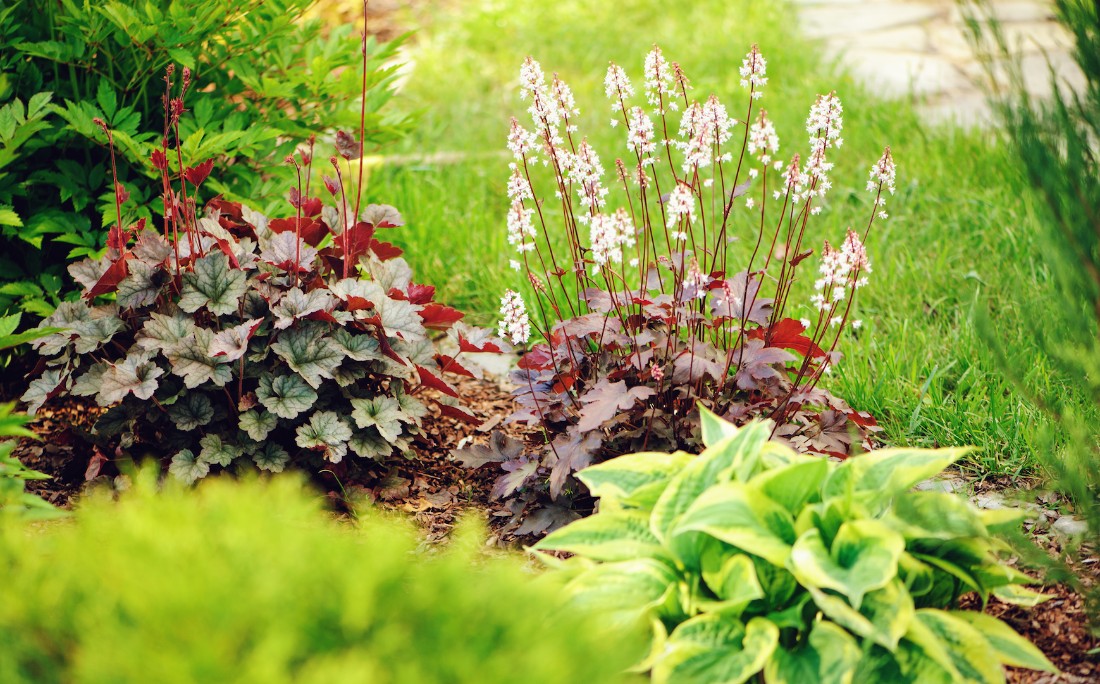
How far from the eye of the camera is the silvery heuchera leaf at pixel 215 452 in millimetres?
2457

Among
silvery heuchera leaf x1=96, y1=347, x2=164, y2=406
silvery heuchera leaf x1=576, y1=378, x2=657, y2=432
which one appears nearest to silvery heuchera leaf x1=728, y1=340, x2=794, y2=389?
silvery heuchera leaf x1=576, y1=378, x2=657, y2=432

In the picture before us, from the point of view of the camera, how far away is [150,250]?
2535 millimetres

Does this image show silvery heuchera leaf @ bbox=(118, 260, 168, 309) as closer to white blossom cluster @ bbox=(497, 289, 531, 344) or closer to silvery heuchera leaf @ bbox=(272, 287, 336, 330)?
silvery heuchera leaf @ bbox=(272, 287, 336, 330)

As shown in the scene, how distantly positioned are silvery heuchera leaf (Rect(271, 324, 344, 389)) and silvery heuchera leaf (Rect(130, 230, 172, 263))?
400 mm

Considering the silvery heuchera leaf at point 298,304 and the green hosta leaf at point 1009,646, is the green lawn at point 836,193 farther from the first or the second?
the silvery heuchera leaf at point 298,304

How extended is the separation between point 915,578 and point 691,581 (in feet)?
1.44

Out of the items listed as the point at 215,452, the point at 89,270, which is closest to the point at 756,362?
the point at 215,452

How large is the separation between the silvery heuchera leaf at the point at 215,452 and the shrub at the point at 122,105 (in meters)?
0.78

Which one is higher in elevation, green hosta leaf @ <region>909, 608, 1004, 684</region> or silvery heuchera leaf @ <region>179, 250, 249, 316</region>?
silvery heuchera leaf @ <region>179, 250, 249, 316</region>

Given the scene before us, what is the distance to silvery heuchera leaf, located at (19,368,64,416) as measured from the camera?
2.45 meters

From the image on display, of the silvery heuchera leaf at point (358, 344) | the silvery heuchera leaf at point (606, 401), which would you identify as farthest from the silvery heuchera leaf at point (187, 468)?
the silvery heuchera leaf at point (606, 401)

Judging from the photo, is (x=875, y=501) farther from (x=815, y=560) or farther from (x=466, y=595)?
(x=466, y=595)

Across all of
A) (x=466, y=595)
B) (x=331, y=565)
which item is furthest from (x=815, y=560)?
(x=331, y=565)

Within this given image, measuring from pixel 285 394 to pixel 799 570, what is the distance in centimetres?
143
